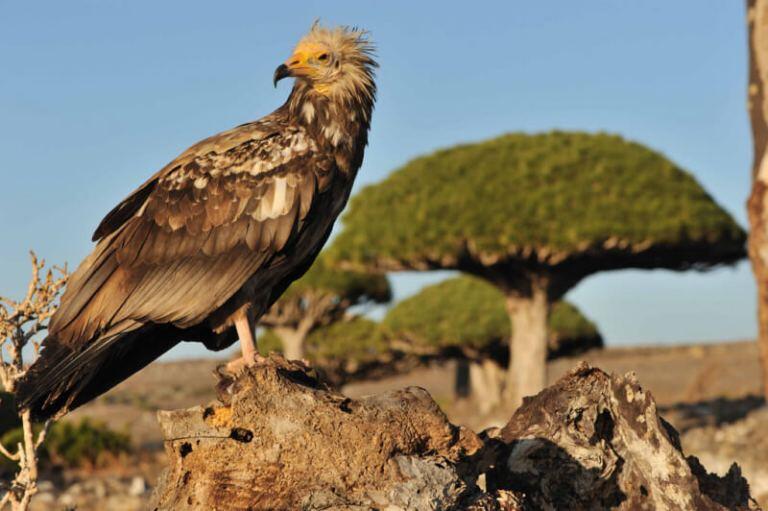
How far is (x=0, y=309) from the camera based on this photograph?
6805mm

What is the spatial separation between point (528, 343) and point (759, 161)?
26.5 feet

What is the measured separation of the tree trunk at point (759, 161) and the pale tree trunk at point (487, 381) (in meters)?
15.4

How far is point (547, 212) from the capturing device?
2220 cm

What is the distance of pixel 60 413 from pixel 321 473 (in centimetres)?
231

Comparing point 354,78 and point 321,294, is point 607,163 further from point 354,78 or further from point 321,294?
point 354,78

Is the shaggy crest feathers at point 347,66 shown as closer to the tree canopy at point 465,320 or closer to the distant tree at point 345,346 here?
the tree canopy at point 465,320

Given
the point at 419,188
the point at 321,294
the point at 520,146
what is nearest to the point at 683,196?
the point at 520,146

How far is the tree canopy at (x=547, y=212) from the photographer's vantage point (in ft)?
72.4

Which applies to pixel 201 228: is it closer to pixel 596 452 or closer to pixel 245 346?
pixel 245 346

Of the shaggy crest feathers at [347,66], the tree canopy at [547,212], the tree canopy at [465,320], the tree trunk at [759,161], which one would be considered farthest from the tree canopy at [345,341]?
the shaggy crest feathers at [347,66]

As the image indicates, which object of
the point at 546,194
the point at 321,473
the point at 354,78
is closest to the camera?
the point at 321,473

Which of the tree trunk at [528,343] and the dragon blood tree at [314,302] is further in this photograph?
the dragon blood tree at [314,302]

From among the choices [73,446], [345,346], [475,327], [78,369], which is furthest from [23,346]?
[345,346]

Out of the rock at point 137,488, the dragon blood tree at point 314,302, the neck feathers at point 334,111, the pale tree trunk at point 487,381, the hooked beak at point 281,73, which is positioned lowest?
the rock at point 137,488
